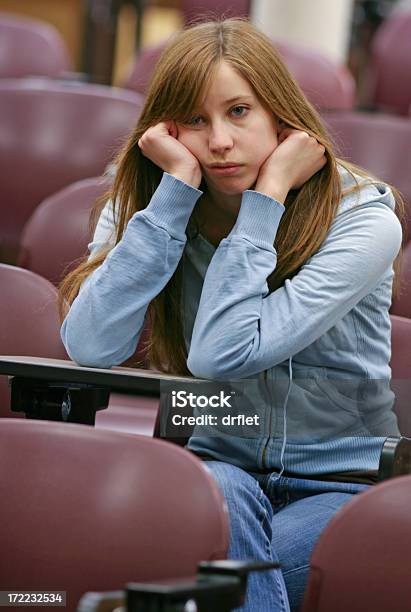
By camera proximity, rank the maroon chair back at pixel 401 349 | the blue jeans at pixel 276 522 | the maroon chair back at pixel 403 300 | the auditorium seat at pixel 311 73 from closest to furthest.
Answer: the blue jeans at pixel 276 522 → the maroon chair back at pixel 401 349 → the maroon chair back at pixel 403 300 → the auditorium seat at pixel 311 73

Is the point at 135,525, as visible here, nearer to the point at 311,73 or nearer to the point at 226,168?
the point at 226,168

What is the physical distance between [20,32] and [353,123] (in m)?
2.05

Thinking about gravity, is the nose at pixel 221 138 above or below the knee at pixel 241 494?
above

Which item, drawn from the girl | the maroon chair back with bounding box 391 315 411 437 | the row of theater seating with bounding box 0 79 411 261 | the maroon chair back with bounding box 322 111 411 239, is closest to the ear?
the girl

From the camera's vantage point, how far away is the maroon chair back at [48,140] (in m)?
3.36

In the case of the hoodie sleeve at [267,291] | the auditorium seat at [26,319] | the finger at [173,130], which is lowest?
the auditorium seat at [26,319]

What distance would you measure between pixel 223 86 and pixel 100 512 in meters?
0.68

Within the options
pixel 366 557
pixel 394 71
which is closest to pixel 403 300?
pixel 366 557

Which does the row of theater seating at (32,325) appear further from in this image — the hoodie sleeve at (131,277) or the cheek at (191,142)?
the cheek at (191,142)

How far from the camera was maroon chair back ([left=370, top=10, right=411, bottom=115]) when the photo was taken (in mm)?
5188

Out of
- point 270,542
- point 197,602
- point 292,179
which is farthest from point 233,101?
point 197,602

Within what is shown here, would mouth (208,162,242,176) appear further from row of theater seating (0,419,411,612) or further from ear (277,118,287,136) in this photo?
row of theater seating (0,419,411,612)

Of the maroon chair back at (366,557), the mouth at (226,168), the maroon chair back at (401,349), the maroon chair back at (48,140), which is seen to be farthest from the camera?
the maroon chair back at (48,140)

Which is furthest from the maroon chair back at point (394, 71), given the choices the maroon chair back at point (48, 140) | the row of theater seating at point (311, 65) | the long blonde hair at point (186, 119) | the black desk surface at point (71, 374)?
the black desk surface at point (71, 374)
